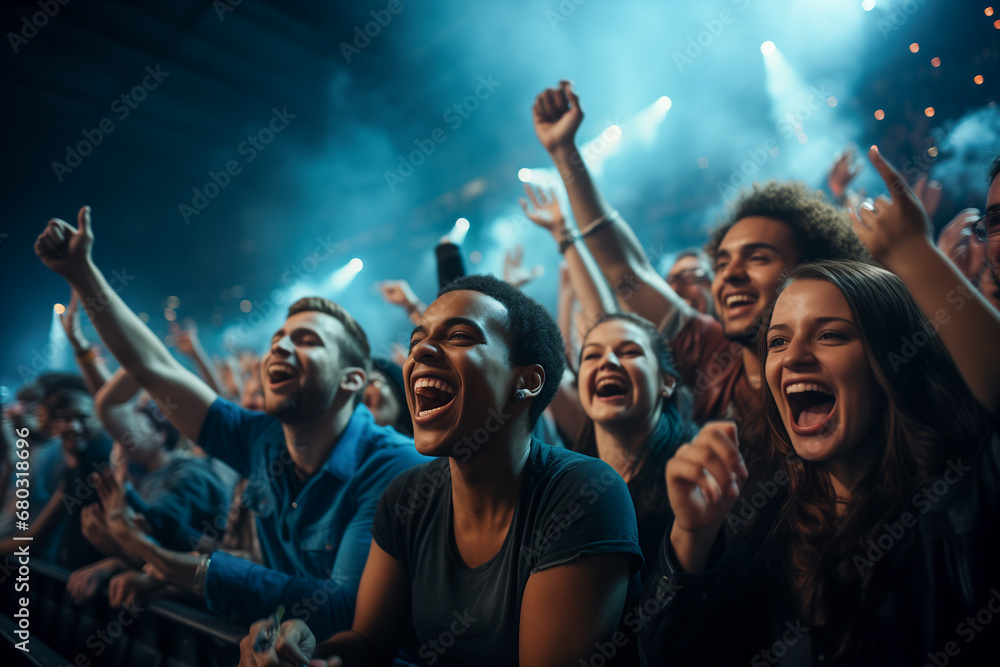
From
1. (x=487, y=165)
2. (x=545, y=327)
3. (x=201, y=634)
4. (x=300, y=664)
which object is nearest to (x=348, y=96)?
(x=487, y=165)

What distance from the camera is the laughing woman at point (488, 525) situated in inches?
47.4

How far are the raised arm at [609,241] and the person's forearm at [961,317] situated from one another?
833 mm

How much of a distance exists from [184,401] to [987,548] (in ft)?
9.22

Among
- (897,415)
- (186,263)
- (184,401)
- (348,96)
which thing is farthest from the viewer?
(186,263)

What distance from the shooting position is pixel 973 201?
1762 millimetres

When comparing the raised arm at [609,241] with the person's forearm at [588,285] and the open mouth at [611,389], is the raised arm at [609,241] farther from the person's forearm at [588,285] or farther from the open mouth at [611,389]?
the open mouth at [611,389]

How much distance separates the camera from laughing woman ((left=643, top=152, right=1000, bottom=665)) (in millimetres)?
1209

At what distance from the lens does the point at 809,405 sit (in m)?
1.40

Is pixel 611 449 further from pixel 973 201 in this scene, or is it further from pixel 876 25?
pixel 876 25

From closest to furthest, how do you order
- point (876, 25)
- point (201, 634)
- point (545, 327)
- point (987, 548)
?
point (987, 548) < point (545, 327) < point (201, 634) < point (876, 25)

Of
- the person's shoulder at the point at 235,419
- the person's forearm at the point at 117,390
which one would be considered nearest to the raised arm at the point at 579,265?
the person's shoulder at the point at 235,419

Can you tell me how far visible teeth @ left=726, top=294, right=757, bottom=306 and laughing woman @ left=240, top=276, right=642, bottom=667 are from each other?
59cm

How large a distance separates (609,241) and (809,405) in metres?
0.91

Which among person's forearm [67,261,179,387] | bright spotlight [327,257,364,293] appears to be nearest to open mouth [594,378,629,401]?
person's forearm [67,261,179,387]
